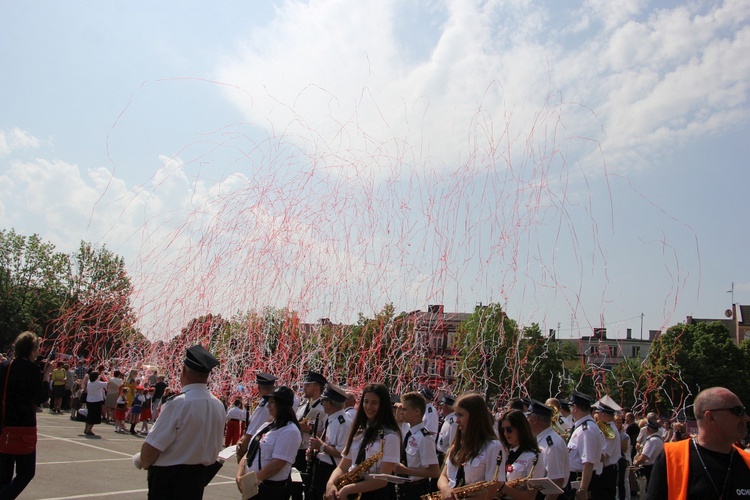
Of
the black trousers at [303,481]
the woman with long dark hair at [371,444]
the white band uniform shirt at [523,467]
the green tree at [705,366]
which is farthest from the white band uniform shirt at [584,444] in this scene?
the green tree at [705,366]

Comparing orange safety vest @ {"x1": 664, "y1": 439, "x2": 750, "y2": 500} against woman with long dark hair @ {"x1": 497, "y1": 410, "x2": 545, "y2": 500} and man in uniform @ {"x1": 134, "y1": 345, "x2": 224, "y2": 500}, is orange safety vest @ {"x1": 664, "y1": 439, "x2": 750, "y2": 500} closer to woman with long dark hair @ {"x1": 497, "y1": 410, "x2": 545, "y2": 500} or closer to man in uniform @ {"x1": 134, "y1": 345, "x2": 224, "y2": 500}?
woman with long dark hair @ {"x1": 497, "y1": 410, "x2": 545, "y2": 500}

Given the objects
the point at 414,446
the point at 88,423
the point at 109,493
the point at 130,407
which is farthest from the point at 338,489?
the point at 130,407

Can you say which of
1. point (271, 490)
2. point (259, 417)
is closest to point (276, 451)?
point (271, 490)

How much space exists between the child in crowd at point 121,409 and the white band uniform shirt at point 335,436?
13.1 metres

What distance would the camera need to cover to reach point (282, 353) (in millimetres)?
24234

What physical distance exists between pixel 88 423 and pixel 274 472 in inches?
496

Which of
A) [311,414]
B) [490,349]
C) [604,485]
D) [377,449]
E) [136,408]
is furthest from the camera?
[490,349]

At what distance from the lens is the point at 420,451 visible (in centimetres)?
600

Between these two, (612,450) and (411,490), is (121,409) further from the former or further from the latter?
(612,450)

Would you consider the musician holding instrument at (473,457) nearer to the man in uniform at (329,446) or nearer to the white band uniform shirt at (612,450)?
the man in uniform at (329,446)

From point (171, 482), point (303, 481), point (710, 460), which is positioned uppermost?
point (710, 460)

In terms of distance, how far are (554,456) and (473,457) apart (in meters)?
1.45

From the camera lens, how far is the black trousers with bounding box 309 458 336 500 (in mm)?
6680

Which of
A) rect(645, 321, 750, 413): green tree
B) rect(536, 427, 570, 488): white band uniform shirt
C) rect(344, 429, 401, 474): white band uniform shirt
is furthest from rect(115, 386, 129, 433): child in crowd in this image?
rect(645, 321, 750, 413): green tree
